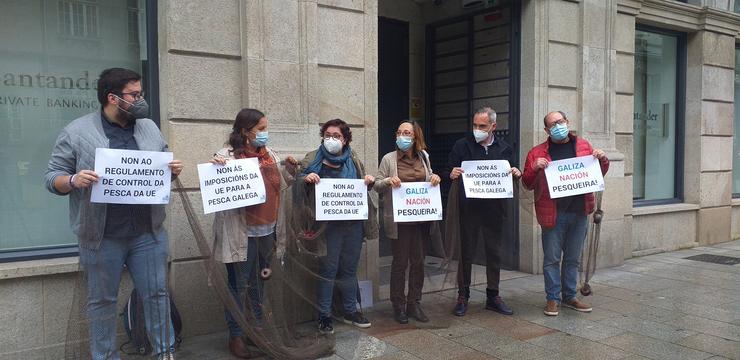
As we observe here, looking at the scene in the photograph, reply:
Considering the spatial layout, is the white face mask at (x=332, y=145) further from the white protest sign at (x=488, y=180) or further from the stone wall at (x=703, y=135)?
the stone wall at (x=703, y=135)

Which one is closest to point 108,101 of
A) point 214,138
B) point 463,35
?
point 214,138

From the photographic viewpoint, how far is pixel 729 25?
9977mm

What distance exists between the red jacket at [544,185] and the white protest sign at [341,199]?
5.73ft

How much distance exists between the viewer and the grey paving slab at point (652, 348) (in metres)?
4.74

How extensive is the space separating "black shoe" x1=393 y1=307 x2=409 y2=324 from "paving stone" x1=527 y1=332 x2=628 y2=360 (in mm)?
1124

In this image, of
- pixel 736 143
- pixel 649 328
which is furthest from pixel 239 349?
pixel 736 143

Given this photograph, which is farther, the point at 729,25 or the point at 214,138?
the point at 729,25

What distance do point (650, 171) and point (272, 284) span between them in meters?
7.44

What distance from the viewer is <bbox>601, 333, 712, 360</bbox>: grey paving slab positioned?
15.6 ft

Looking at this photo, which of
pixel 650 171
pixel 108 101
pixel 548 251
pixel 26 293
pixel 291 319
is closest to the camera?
pixel 108 101

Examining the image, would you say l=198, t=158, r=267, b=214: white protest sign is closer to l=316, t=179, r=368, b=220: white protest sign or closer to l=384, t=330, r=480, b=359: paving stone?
l=316, t=179, r=368, b=220: white protest sign

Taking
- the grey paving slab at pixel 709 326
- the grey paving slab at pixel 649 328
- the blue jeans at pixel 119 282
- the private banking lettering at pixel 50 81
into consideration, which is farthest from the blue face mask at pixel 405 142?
the grey paving slab at pixel 709 326

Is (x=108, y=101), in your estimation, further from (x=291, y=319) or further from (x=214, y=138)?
(x=291, y=319)

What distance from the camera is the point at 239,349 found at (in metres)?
4.68
